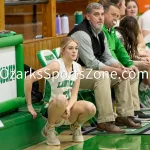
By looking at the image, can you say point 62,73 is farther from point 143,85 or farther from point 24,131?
point 143,85

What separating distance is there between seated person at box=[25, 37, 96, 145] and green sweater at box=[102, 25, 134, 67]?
3.76 feet

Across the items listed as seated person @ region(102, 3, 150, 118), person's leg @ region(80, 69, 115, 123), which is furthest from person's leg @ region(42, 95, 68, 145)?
seated person @ region(102, 3, 150, 118)

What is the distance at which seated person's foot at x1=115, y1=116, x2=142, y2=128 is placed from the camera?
7.04 m

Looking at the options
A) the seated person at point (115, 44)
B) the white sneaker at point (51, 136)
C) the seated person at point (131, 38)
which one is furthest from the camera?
the seated person at point (131, 38)

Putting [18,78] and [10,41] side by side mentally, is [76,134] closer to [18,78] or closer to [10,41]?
[18,78]

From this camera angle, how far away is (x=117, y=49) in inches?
295

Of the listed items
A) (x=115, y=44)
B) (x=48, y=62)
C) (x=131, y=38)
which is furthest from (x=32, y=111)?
(x=131, y=38)

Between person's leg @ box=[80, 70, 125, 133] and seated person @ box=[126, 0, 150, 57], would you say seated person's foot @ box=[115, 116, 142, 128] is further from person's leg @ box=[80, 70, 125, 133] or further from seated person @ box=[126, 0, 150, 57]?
seated person @ box=[126, 0, 150, 57]

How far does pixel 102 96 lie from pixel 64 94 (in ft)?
1.76

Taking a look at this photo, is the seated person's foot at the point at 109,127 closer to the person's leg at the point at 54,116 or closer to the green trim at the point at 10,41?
the person's leg at the point at 54,116

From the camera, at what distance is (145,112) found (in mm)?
7953

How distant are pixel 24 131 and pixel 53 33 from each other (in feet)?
6.64

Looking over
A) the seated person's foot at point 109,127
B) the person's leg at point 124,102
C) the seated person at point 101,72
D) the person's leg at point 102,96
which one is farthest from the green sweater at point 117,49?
the seated person's foot at point 109,127

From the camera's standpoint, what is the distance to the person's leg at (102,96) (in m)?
6.61
